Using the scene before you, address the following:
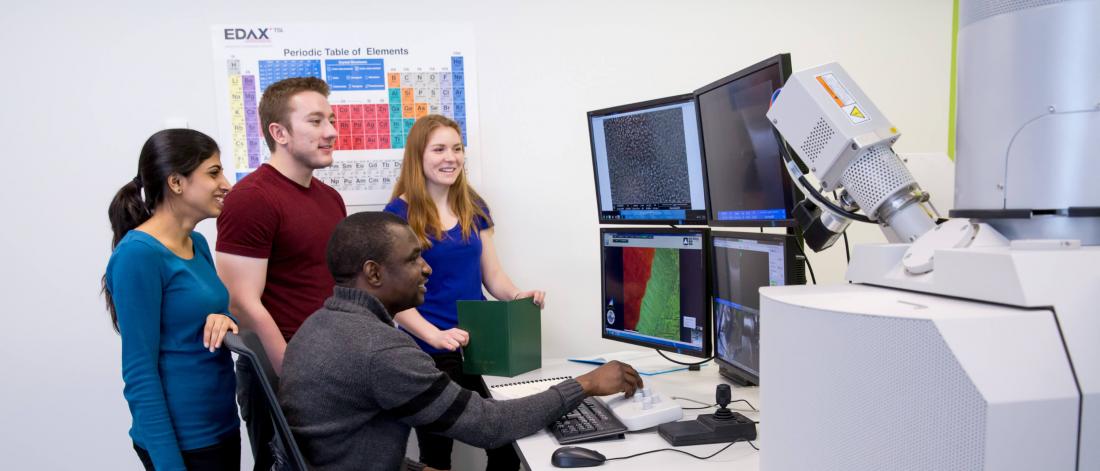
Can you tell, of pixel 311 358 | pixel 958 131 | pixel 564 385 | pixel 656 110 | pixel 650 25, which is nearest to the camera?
pixel 958 131

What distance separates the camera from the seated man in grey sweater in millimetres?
1333

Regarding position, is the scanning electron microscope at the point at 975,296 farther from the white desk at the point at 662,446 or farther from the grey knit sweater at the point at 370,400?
the grey knit sweater at the point at 370,400

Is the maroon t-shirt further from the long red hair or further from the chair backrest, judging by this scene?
the chair backrest

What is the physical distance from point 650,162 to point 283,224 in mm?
1023

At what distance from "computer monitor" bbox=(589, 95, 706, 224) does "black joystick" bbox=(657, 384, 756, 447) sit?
51cm

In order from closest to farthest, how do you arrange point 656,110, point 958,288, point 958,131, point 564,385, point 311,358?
point 958,288, point 958,131, point 311,358, point 564,385, point 656,110

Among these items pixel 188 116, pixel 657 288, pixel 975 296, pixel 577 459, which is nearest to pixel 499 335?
pixel 657 288

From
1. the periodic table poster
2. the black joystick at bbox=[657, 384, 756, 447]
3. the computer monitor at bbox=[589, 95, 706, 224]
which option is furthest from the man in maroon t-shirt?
the black joystick at bbox=[657, 384, 756, 447]

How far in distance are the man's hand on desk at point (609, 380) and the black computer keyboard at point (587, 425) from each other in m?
0.05

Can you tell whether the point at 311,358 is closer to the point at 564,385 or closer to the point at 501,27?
Answer: the point at 564,385

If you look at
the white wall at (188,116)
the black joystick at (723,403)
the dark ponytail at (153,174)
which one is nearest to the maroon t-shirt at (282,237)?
the dark ponytail at (153,174)

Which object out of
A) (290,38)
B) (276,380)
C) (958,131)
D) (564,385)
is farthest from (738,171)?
(290,38)

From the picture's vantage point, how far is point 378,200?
8.71 ft

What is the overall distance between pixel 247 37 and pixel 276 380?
154 centimetres
